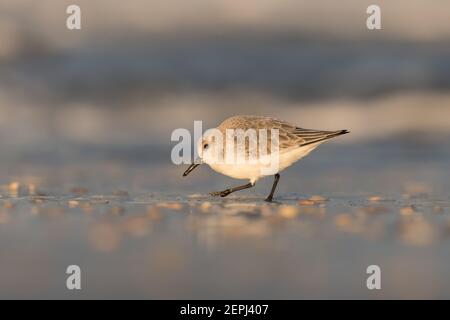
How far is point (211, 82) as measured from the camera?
1731 centimetres

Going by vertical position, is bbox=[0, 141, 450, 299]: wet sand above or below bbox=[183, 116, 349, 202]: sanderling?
below

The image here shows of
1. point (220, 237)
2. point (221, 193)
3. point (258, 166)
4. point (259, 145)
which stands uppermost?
point (259, 145)

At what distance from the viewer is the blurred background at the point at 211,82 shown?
573 inches

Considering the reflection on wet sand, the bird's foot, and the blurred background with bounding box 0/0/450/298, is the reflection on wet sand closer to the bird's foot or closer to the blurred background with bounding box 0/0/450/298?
the bird's foot

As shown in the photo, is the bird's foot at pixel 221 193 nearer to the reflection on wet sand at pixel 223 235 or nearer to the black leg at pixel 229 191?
the black leg at pixel 229 191

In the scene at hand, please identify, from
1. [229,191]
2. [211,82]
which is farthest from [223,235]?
[211,82]

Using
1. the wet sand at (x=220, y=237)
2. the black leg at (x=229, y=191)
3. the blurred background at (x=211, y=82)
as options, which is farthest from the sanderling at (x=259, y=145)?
the blurred background at (x=211, y=82)

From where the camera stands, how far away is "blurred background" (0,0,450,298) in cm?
1456

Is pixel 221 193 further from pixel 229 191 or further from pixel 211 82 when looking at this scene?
pixel 211 82

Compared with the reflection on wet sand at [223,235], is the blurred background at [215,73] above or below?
above

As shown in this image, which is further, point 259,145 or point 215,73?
point 215,73

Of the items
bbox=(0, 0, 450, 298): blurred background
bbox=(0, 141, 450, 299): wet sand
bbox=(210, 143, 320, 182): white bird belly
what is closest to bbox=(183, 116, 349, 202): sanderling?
bbox=(210, 143, 320, 182): white bird belly

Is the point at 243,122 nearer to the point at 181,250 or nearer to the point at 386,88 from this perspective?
the point at 181,250
